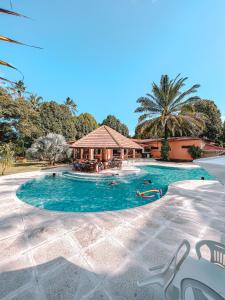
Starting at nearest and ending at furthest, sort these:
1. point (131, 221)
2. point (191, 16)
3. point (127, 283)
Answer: point (127, 283) → point (131, 221) → point (191, 16)

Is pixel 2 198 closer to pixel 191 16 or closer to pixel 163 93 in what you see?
pixel 191 16

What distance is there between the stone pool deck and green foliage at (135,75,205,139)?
53.6 feet

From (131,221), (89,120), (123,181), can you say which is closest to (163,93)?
(123,181)

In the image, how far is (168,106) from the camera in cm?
2006

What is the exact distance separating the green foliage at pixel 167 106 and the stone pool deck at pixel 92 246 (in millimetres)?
16336

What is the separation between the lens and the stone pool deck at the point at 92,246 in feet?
7.27

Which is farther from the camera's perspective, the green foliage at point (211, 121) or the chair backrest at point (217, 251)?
the green foliage at point (211, 121)

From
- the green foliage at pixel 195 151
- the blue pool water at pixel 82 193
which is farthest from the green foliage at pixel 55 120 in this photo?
the green foliage at pixel 195 151

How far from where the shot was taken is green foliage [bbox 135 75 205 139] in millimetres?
19188

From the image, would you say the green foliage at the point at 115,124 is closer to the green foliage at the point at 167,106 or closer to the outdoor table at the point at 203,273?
the green foliage at the point at 167,106

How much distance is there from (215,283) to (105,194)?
752 centimetres

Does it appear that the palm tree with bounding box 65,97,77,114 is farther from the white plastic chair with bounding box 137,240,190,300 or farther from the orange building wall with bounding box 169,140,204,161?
the white plastic chair with bounding box 137,240,190,300

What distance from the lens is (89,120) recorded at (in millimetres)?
38031

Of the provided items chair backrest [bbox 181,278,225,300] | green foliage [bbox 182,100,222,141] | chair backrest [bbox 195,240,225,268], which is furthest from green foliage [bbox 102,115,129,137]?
chair backrest [bbox 181,278,225,300]
